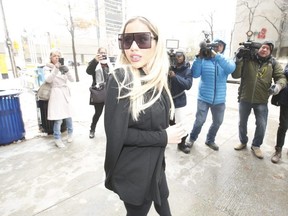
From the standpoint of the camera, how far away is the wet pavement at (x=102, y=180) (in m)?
2.27

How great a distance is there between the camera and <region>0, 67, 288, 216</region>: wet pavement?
2.27 m

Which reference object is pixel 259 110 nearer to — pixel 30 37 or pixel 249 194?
pixel 249 194

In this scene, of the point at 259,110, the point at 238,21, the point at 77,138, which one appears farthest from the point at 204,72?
the point at 238,21

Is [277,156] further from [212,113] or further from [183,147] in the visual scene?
[183,147]

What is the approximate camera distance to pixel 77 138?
415 cm

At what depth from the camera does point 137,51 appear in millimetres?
1206

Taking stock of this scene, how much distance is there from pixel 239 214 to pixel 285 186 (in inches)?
36.9

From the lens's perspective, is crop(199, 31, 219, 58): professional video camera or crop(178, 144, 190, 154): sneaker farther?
crop(178, 144, 190, 154): sneaker

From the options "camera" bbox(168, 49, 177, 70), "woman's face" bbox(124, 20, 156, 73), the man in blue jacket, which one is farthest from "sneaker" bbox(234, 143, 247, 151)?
"woman's face" bbox(124, 20, 156, 73)

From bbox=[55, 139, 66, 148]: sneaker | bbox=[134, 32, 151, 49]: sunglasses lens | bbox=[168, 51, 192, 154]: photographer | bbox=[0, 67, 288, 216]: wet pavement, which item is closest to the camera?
bbox=[134, 32, 151, 49]: sunglasses lens

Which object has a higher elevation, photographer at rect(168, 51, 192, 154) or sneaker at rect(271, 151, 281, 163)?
photographer at rect(168, 51, 192, 154)

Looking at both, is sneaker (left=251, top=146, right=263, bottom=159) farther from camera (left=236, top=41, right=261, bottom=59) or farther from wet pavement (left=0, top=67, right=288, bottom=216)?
camera (left=236, top=41, right=261, bottom=59)

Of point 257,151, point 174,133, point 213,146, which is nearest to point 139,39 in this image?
point 174,133

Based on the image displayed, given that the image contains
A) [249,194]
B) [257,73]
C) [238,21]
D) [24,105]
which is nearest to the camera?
[249,194]
